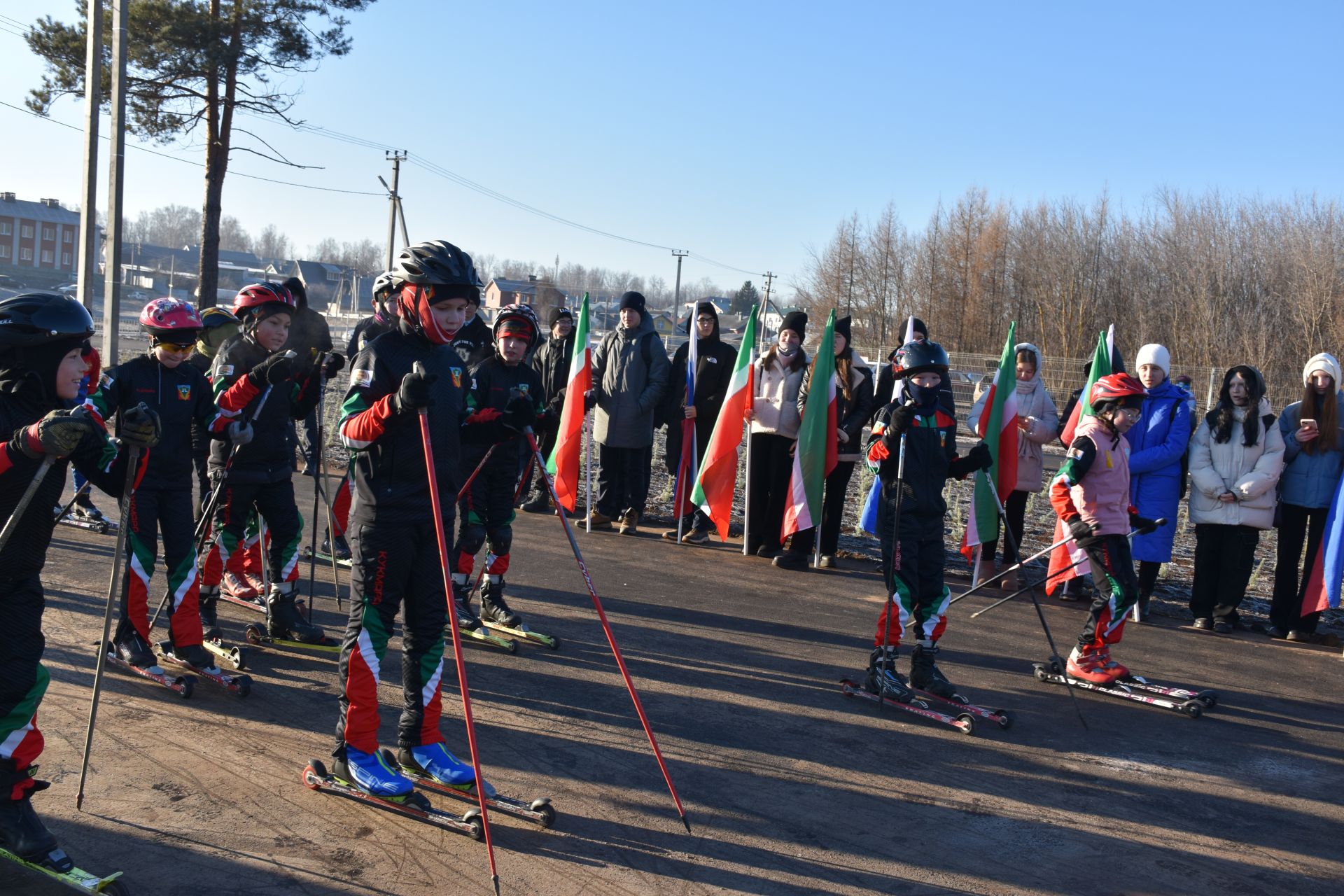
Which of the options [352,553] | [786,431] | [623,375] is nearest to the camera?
[352,553]

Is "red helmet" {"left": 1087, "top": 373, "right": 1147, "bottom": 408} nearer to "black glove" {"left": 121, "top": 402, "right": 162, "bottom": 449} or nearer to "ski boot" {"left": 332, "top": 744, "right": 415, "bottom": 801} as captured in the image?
"ski boot" {"left": 332, "top": 744, "right": 415, "bottom": 801}

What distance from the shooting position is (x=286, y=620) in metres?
6.84

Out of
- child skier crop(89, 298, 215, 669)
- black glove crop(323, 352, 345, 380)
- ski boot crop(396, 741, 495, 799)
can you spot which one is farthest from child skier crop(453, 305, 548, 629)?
ski boot crop(396, 741, 495, 799)

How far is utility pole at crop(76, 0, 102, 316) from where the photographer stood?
50.7ft

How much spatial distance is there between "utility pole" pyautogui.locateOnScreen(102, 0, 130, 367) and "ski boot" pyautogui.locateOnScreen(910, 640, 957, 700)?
14.2 m

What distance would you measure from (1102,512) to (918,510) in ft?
5.07

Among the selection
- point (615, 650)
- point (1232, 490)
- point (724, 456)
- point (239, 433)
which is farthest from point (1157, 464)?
point (239, 433)

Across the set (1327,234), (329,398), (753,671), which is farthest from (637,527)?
(1327,234)

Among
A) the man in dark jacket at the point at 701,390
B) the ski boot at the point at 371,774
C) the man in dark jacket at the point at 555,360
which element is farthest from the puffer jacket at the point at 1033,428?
the ski boot at the point at 371,774

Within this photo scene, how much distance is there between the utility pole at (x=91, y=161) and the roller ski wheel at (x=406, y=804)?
13528 millimetres

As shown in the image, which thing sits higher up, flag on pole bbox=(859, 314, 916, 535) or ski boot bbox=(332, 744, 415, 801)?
flag on pole bbox=(859, 314, 916, 535)

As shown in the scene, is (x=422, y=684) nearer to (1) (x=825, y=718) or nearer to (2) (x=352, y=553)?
(2) (x=352, y=553)

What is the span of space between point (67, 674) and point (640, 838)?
3.85 m

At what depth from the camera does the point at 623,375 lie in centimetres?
1154
